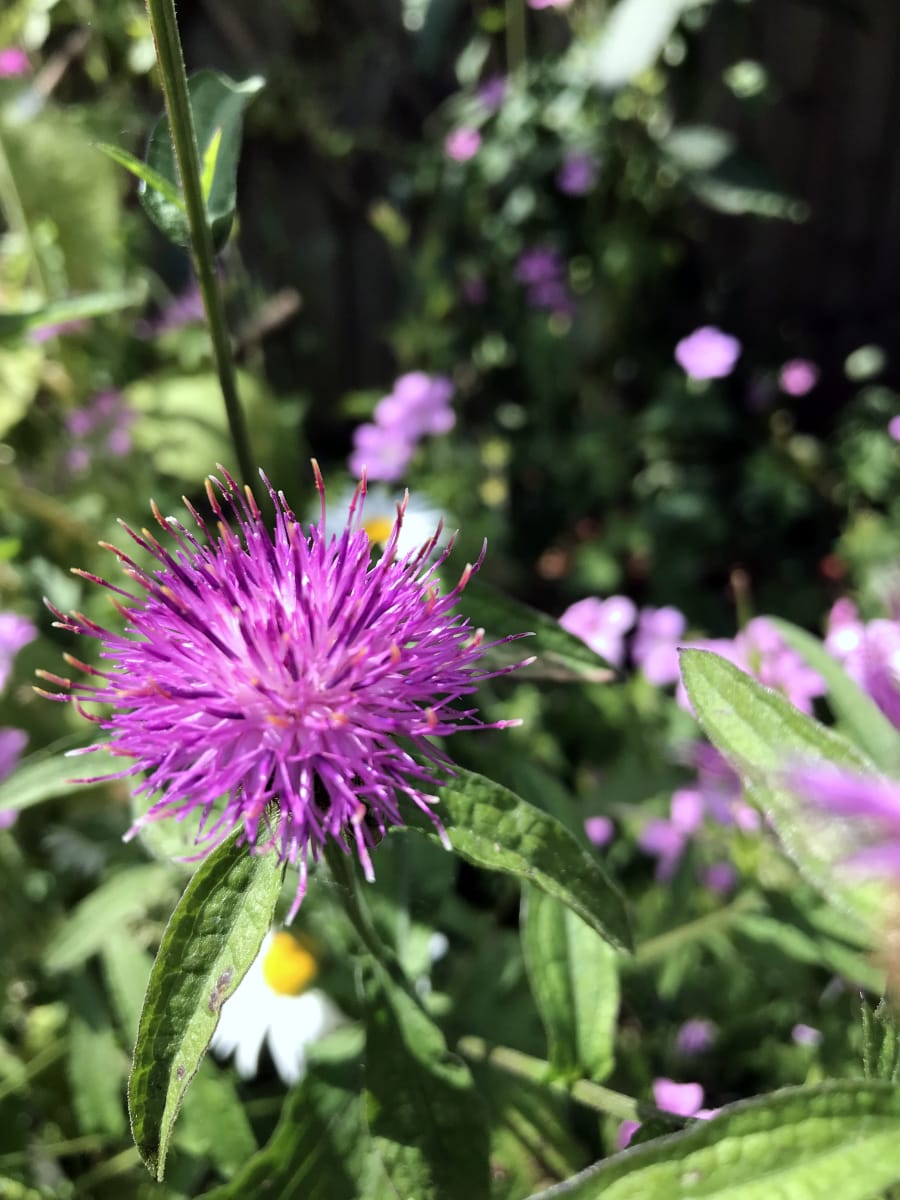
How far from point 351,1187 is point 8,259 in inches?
67.5

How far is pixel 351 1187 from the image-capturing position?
28.3 inches

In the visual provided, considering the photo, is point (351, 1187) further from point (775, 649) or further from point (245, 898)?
point (775, 649)

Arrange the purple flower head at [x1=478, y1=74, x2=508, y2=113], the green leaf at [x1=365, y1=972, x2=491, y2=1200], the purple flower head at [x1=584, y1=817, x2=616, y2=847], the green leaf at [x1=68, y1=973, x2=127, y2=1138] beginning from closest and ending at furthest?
the green leaf at [x1=365, y1=972, x2=491, y2=1200]
the green leaf at [x1=68, y1=973, x2=127, y2=1138]
the purple flower head at [x1=584, y1=817, x2=616, y2=847]
the purple flower head at [x1=478, y1=74, x2=508, y2=113]

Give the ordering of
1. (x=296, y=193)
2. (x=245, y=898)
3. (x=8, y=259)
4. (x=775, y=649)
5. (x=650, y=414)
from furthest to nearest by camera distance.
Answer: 1. (x=296, y=193)
2. (x=650, y=414)
3. (x=8, y=259)
4. (x=775, y=649)
5. (x=245, y=898)

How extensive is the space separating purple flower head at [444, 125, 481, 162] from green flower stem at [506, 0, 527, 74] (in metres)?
0.16

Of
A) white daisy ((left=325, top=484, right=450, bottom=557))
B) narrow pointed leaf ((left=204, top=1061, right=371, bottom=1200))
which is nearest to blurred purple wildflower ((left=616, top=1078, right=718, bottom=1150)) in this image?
narrow pointed leaf ((left=204, top=1061, right=371, bottom=1200))

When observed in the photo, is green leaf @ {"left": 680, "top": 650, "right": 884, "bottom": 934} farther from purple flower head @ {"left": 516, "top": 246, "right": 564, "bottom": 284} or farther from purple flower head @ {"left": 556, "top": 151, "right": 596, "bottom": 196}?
purple flower head @ {"left": 516, "top": 246, "right": 564, "bottom": 284}

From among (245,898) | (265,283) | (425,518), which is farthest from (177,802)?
(265,283)

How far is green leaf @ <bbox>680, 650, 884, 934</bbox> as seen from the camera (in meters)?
0.48

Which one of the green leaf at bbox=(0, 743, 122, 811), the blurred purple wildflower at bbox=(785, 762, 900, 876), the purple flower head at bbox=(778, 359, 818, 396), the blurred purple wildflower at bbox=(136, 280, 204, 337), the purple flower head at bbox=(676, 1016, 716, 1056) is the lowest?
the purple flower head at bbox=(676, 1016, 716, 1056)

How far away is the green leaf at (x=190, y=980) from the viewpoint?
1.63 ft

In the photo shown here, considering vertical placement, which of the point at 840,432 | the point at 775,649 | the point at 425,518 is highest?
the point at 840,432

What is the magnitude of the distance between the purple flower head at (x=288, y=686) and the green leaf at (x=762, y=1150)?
0.67ft

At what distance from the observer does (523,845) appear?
1.83 feet
